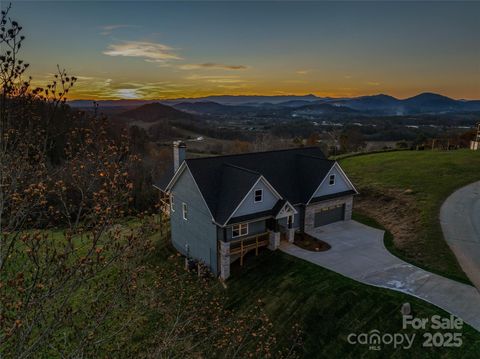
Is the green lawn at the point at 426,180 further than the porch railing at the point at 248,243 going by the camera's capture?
No

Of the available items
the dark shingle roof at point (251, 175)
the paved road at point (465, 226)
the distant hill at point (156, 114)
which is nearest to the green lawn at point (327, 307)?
the dark shingle roof at point (251, 175)

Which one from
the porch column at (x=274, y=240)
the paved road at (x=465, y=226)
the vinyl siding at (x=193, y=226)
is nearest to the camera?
the paved road at (x=465, y=226)

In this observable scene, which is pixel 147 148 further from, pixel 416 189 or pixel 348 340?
pixel 348 340

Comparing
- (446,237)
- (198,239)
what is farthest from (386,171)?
(198,239)

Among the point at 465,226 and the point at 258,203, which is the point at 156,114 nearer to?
the point at 258,203

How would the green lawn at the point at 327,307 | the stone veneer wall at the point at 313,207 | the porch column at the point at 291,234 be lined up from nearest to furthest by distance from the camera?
1. the green lawn at the point at 327,307
2. the porch column at the point at 291,234
3. the stone veneer wall at the point at 313,207

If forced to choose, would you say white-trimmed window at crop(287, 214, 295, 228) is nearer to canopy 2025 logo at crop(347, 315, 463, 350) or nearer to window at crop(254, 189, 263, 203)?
window at crop(254, 189, 263, 203)

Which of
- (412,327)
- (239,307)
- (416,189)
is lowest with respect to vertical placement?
(239,307)

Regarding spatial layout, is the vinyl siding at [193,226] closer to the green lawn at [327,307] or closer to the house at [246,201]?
the house at [246,201]
